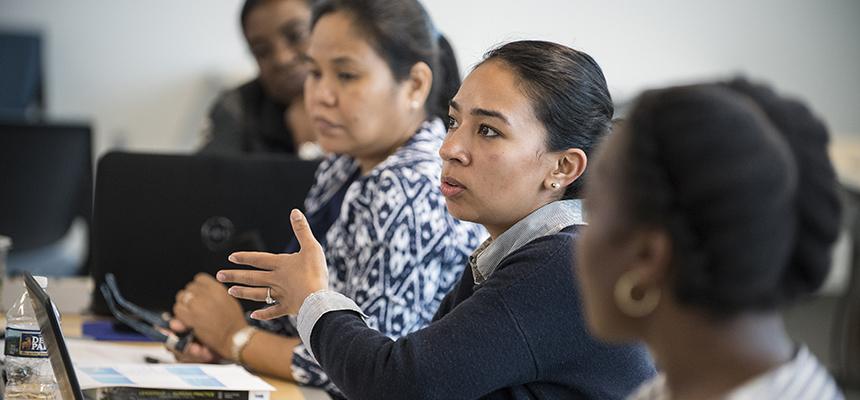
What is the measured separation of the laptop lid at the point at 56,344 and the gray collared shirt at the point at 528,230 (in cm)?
53

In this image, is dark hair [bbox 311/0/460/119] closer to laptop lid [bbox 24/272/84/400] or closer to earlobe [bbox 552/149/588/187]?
earlobe [bbox 552/149/588/187]

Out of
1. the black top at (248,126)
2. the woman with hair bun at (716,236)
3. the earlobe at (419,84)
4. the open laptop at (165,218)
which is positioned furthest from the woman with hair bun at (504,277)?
the black top at (248,126)

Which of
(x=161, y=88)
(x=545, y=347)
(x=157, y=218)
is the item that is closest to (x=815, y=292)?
(x=545, y=347)

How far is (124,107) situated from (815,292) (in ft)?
14.2

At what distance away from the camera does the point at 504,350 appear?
4.38 feet

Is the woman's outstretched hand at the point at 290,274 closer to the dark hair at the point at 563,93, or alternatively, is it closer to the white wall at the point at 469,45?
the dark hair at the point at 563,93

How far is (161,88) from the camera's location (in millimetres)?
4891

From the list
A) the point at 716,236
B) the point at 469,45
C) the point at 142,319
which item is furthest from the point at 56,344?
the point at 469,45

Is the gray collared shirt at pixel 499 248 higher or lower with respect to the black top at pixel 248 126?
higher

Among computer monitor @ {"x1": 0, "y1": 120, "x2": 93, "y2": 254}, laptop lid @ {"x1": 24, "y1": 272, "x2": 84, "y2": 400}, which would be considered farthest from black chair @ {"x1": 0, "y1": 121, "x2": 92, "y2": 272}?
laptop lid @ {"x1": 24, "y1": 272, "x2": 84, "y2": 400}

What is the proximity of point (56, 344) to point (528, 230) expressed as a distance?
599 mm

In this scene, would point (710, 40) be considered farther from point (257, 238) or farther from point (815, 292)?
point (815, 292)

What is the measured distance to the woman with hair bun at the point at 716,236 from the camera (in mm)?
858

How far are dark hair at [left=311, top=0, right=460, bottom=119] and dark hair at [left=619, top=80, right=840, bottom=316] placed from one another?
1135 millimetres
